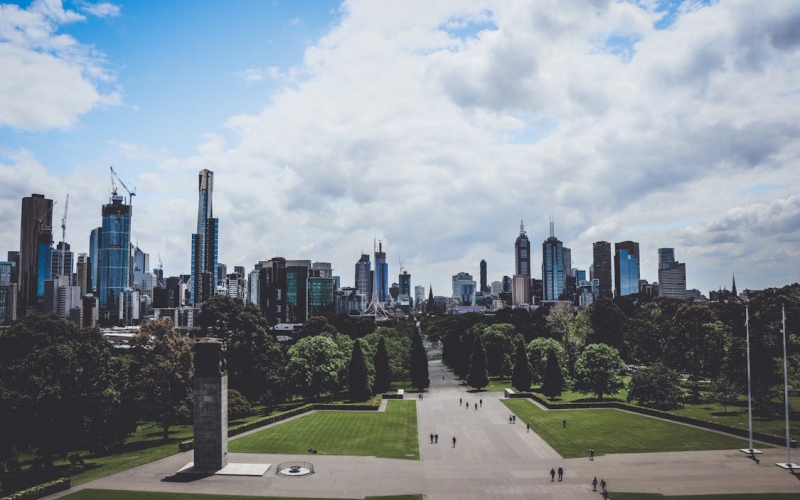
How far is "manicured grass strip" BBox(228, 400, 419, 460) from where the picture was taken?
47.7 meters

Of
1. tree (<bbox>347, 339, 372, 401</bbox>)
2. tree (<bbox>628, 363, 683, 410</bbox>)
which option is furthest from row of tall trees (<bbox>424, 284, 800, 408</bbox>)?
tree (<bbox>347, 339, 372, 401</bbox>)

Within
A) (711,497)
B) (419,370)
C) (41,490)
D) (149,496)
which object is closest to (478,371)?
(419,370)

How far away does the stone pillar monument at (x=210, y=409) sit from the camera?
41469mm

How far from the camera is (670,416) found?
58.2m

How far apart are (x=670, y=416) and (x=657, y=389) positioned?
5.31 meters

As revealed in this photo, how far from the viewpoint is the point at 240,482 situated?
3903 cm

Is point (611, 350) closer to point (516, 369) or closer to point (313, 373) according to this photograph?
point (516, 369)

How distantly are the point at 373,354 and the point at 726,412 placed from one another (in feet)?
158

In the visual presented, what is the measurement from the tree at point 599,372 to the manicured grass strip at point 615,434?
5867 mm

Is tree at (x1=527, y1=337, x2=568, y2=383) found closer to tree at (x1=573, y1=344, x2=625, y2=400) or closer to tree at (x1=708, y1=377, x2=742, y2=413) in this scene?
tree at (x1=573, y1=344, x2=625, y2=400)

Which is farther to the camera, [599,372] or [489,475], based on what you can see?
[599,372]

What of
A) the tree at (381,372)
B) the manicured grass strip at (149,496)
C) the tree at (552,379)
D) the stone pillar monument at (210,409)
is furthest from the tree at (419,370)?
the manicured grass strip at (149,496)

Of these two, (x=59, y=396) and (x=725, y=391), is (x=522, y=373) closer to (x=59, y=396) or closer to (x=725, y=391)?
(x=725, y=391)

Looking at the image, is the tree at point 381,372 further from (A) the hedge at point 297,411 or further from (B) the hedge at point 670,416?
(B) the hedge at point 670,416
